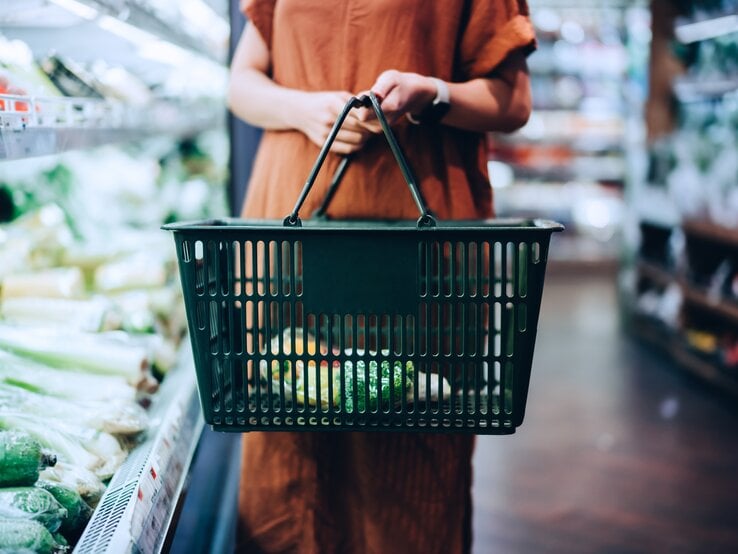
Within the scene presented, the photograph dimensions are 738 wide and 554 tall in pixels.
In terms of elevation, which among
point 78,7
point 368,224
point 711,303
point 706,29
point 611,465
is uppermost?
point 706,29

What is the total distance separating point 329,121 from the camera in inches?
51.6

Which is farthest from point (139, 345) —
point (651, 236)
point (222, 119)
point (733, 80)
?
point (651, 236)

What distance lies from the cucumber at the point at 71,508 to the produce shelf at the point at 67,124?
18.9 inches

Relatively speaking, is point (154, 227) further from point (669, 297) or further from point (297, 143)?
point (669, 297)

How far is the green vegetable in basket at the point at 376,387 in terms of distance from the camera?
1.10 meters

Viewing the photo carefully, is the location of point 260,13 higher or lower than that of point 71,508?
higher

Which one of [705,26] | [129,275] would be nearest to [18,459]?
[129,275]

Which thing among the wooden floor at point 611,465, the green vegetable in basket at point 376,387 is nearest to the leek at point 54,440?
the green vegetable in basket at point 376,387

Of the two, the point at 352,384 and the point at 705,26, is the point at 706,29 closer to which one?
the point at 705,26

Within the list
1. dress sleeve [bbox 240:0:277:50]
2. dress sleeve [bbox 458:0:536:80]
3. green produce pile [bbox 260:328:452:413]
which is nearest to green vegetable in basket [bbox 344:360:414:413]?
green produce pile [bbox 260:328:452:413]

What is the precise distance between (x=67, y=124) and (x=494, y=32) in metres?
0.80

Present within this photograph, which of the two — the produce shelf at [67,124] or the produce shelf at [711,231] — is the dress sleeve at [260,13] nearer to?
the produce shelf at [67,124]

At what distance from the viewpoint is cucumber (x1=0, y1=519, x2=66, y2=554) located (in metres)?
1.04

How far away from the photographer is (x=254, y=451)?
4.99 feet
